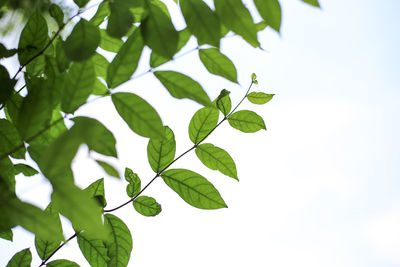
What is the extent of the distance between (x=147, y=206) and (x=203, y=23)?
430 millimetres

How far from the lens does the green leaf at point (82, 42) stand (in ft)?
1.59

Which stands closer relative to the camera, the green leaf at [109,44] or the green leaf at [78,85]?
the green leaf at [78,85]

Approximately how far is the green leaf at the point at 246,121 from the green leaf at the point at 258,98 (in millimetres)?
44

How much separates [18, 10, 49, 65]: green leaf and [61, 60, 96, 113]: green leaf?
7.1 inches

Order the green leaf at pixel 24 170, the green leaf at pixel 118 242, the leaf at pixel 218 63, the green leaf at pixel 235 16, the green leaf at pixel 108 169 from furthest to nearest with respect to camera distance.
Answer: the green leaf at pixel 24 170, the green leaf at pixel 118 242, the leaf at pixel 218 63, the green leaf at pixel 235 16, the green leaf at pixel 108 169

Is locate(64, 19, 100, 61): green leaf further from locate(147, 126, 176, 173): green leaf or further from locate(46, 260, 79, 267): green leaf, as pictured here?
locate(46, 260, 79, 267): green leaf

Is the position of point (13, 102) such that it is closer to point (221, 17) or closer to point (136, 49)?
point (136, 49)

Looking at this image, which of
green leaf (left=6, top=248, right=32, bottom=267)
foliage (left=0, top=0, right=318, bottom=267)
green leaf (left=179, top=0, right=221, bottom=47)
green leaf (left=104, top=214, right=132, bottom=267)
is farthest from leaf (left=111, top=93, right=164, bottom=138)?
green leaf (left=6, top=248, right=32, bottom=267)

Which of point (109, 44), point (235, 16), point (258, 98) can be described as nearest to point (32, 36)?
point (109, 44)

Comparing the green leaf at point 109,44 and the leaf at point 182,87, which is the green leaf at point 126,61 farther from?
the green leaf at point 109,44

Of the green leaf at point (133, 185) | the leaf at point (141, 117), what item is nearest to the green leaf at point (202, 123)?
the green leaf at point (133, 185)

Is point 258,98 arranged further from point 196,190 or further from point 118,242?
point 118,242

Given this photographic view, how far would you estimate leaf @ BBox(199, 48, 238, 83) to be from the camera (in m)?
0.61

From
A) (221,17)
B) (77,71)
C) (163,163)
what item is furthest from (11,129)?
(221,17)
